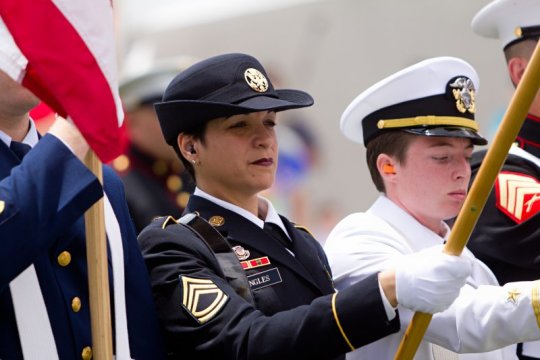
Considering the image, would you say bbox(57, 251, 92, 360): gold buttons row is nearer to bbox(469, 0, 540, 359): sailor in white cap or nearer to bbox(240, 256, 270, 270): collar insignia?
bbox(240, 256, 270, 270): collar insignia

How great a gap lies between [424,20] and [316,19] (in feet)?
4.06

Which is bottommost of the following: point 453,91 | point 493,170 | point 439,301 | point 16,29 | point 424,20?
point 439,301

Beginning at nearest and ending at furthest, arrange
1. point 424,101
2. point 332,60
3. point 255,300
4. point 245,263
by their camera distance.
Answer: point 255,300 < point 245,263 < point 424,101 < point 332,60

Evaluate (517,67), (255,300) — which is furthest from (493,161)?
(517,67)

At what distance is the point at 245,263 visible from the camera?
4.26m

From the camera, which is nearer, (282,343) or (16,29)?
A: (16,29)

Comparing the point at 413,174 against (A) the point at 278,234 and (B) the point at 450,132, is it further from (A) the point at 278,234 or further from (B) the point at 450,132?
(A) the point at 278,234

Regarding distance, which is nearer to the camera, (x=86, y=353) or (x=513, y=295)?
(x=86, y=353)

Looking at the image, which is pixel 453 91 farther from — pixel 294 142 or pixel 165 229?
pixel 294 142

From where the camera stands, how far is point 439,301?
3.74 meters

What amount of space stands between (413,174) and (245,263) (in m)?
0.78

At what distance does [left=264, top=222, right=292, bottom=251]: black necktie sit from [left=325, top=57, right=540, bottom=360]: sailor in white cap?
10.6 inches

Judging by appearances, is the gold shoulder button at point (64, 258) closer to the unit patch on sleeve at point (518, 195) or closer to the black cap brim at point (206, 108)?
the black cap brim at point (206, 108)

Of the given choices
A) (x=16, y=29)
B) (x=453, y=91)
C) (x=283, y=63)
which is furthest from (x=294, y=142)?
(x=16, y=29)
